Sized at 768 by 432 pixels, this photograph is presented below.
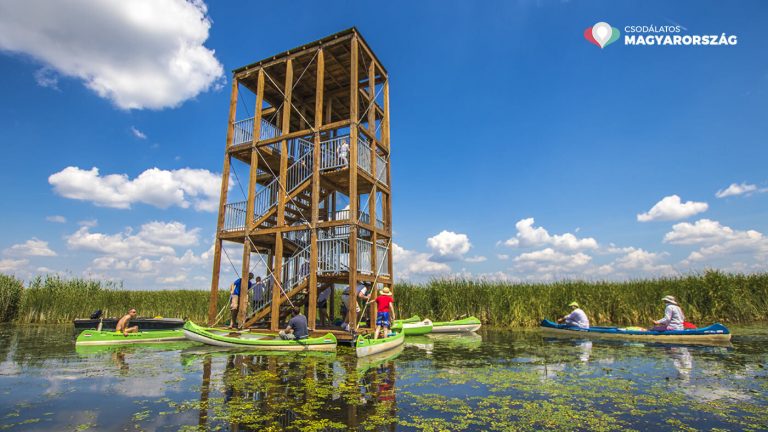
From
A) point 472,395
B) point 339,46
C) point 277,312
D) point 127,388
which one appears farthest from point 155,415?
point 339,46

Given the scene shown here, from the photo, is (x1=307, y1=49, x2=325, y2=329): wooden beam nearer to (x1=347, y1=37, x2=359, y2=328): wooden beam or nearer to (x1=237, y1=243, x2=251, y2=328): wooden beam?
(x1=347, y1=37, x2=359, y2=328): wooden beam

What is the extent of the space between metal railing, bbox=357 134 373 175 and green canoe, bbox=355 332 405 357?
6760 mm

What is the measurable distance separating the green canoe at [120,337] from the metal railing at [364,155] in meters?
9.97

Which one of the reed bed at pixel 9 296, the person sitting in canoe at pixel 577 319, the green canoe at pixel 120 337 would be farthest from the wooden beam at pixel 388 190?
the reed bed at pixel 9 296

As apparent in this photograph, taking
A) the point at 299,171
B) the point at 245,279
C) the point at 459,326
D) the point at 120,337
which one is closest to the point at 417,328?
the point at 459,326

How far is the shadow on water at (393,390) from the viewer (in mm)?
5395

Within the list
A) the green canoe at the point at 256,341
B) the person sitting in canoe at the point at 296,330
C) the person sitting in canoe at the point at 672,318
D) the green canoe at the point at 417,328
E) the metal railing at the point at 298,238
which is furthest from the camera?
the green canoe at the point at 417,328

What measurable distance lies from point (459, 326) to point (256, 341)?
954cm

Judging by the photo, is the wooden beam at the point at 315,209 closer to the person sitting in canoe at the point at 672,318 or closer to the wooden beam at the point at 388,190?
the wooden beam at the point at 388,190

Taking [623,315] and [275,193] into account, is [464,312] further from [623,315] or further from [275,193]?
[275,193]

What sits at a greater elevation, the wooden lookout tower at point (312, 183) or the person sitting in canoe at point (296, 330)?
the wooden lookout tower at point (312, 183)

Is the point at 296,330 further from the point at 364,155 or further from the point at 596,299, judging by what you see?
the point at 596,299

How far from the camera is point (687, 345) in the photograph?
1283 centimetres

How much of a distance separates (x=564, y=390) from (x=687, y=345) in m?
9.00
